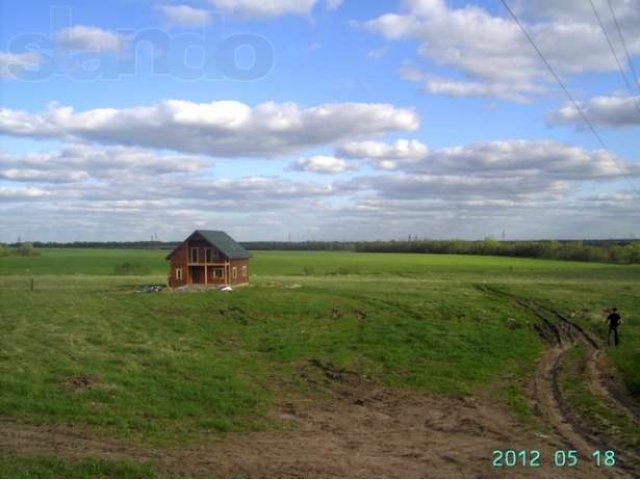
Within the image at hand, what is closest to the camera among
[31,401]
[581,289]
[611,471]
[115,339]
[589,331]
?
[611,471]

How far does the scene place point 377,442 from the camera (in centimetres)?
1352

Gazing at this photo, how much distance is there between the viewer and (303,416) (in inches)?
623

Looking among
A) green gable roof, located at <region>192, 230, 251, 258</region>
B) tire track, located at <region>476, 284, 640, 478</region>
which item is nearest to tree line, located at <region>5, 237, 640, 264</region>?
green gable roof, located at <region>192, 230, 251, 258</region>

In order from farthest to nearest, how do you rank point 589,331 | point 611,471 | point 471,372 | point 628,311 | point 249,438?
point 628,311
point 589,331
point 471,372
point 249,438
point 611,471

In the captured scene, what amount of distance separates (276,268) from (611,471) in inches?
3585

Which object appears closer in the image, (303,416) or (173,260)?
(303,416)

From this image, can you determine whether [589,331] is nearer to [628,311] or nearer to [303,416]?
[628,311]

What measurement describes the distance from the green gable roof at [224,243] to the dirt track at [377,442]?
38520 mm

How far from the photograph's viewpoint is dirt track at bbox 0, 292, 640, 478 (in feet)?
37.0

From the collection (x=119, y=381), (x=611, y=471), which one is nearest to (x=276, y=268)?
(x=119, y=381)

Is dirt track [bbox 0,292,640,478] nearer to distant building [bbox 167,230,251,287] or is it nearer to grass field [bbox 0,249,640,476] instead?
grass field [bbox 0,249,640,476]

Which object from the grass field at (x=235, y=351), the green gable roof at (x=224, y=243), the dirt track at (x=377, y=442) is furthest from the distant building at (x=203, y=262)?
the dirt track at (x=377, y=442)

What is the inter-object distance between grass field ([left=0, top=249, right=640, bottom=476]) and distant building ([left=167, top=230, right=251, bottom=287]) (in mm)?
11648
